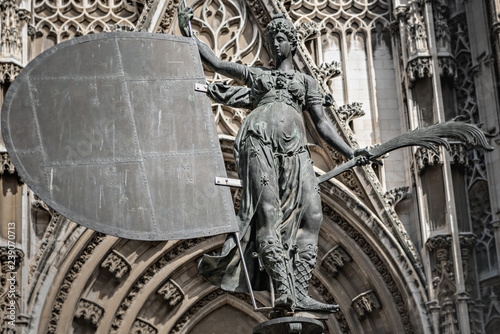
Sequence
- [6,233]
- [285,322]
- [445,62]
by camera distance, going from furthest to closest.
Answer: [445,62]
[6,233]
[285,322]

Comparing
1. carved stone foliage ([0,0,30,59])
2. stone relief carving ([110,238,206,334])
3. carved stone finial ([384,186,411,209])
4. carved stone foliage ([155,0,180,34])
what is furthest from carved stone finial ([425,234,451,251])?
carved stone foliage ([0,0,30,59])

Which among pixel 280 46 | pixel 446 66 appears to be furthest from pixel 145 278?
pixel 280 46

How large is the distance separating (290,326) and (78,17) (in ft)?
32.9

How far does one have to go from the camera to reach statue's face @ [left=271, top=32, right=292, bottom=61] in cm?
738

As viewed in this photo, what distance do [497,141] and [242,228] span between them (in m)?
7.62

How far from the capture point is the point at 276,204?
6.79 m

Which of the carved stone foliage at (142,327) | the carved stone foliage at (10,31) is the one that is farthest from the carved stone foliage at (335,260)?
the carved stone foliage at (10,31)

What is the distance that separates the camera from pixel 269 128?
6.97 m

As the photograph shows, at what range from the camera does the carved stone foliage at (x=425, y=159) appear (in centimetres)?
1395

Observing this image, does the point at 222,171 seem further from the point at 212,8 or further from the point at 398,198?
the point at 212,8

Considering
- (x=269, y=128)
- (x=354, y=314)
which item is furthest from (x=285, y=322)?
(x=354, y=314)

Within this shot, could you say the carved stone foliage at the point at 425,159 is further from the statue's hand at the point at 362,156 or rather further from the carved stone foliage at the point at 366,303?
the statue's hand at the point at 362,156

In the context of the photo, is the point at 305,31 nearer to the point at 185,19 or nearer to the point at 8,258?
the point at 8,258

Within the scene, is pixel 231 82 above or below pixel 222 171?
above
